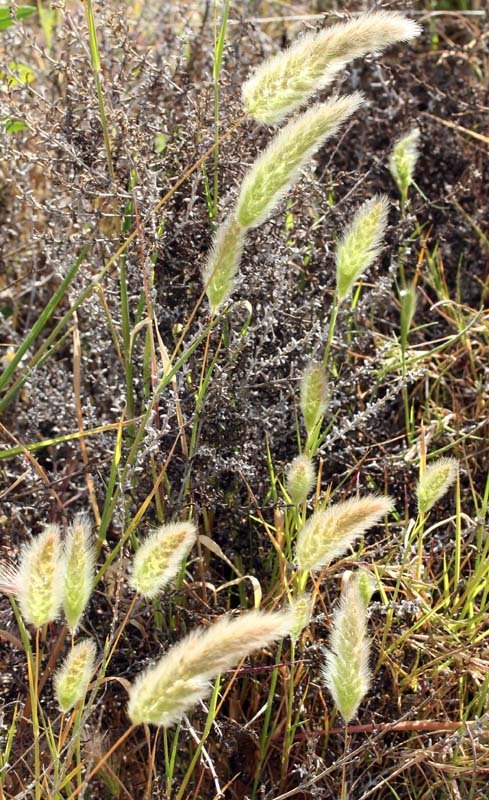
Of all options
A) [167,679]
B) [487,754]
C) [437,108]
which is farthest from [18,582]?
[437,108]

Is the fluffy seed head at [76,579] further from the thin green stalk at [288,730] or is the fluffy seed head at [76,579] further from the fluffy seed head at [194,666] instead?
the thin green stalk at [288,730]

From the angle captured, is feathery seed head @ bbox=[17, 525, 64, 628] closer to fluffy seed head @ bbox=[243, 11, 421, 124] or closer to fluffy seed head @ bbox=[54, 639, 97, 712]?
fluffy seed head @ bbox=[54, 639, 97, 712]

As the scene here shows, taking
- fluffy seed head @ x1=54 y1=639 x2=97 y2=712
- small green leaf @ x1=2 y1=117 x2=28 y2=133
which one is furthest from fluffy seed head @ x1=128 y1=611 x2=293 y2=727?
small green leaf @ x1=2 y1=117 x2=28 y2=133

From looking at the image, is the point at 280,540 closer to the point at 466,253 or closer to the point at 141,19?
the point at 466,253

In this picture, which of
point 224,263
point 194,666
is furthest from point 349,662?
point 224,263

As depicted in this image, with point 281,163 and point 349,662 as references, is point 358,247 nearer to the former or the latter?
point 281,163

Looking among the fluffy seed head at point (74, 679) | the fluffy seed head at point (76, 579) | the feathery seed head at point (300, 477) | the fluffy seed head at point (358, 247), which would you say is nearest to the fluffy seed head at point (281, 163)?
the fluffy seed head at point (358, 247)
